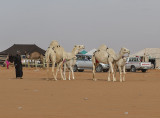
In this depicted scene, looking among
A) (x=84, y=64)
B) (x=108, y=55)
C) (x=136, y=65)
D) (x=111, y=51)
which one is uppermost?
(x=111, y=51)

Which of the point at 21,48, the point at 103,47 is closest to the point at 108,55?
the point at 103,47

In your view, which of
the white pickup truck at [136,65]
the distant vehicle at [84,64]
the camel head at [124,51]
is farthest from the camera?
the white pickup truck at [136,65]

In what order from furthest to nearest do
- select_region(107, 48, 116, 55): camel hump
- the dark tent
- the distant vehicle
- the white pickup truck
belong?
the dark tent → the white pickup truck → the distant vehicle → select_region(107, 48, 116, 55): camel hump

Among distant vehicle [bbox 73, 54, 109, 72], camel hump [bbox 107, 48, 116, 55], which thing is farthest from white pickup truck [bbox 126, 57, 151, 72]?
camel hump [bbox 107, 48, 116, 55]

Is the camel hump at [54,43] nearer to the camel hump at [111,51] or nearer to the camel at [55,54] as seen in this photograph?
the camel at [55,54]

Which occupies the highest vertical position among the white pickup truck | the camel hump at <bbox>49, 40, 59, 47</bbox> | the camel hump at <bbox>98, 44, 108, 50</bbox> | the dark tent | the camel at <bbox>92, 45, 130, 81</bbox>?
the dark tent

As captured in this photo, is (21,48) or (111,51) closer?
(111,51)

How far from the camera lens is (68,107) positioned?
27.9 feet

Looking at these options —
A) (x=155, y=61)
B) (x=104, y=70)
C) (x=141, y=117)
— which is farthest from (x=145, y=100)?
(x=155, y=61)

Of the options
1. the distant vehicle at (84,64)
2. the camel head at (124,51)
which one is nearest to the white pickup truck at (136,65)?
the distant vehicle at (84,64)

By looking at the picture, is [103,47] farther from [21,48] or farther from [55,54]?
[21,48]

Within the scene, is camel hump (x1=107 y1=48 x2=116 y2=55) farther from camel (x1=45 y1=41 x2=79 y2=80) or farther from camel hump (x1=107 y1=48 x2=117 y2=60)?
camel (x1=45 y1=41 x2=79 y2=80)

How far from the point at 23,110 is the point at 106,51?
12.9 metres

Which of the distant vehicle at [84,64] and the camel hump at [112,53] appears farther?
the distant vehicle at [84,64]
